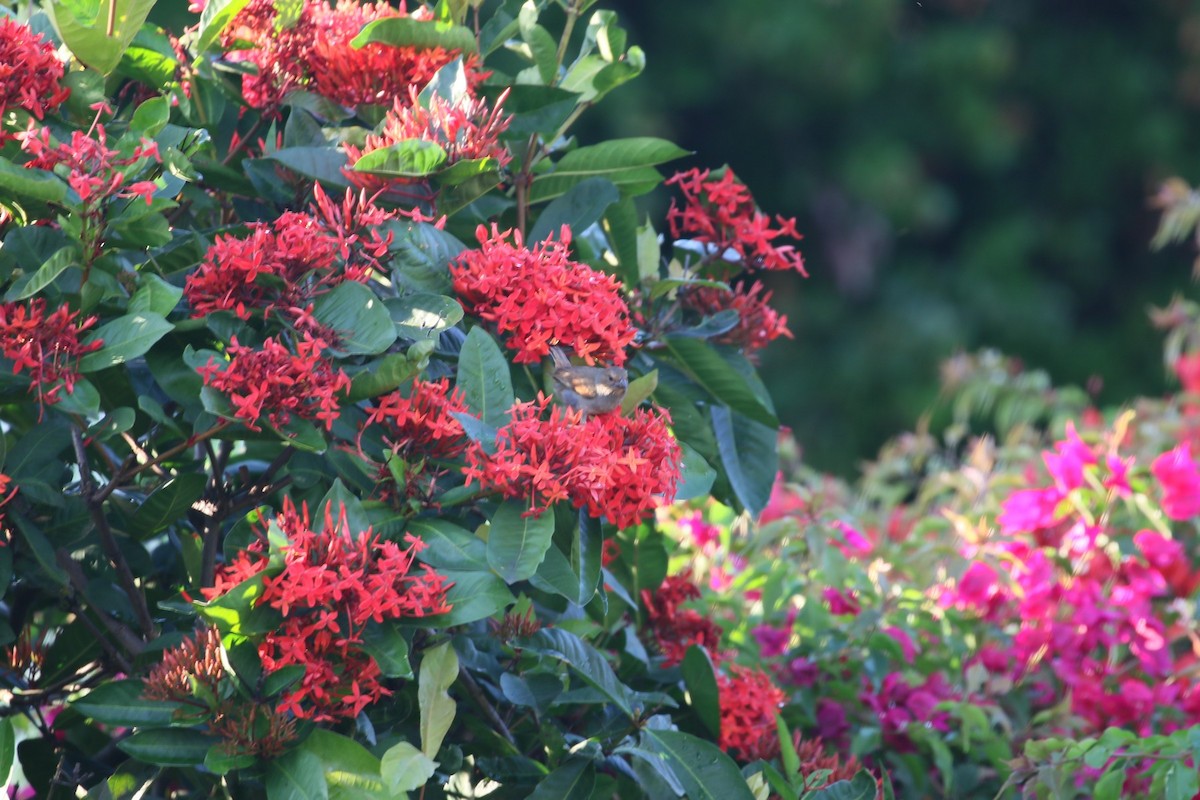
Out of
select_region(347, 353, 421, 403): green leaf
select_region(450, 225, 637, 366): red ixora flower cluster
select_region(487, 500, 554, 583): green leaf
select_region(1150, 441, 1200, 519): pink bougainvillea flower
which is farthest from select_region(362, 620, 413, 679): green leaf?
select_region(1150, 441, 1200, 519): pink bougainvillea flower

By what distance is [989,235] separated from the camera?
8.29 meters

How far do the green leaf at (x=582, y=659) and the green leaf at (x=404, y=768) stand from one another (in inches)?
7.7

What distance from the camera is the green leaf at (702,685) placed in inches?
65.9

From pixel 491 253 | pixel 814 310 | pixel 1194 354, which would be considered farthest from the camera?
pixel 814 310

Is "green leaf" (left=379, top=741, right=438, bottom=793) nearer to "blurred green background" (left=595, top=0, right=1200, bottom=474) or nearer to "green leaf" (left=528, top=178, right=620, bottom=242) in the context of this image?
"green leaf" (left=528, top=178, right=620, bottom=242)

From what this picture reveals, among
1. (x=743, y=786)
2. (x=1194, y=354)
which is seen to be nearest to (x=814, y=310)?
(x=1194, y=354)

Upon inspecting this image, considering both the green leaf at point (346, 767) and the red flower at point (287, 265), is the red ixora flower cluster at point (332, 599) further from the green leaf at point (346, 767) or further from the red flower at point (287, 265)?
the red flower at point (287, 265)

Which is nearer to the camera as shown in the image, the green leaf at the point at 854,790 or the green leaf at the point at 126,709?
the green leaf at the point at 126,709

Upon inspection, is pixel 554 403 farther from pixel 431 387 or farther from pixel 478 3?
pixel 478 3

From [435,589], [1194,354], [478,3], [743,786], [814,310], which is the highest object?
[478,3]

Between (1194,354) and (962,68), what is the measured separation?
17.3 ft

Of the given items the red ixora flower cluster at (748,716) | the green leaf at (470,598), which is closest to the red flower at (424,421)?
the green leaf at (470,598)

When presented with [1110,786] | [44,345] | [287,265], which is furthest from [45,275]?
[1110,786]

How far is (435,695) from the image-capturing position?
1.33 metres
